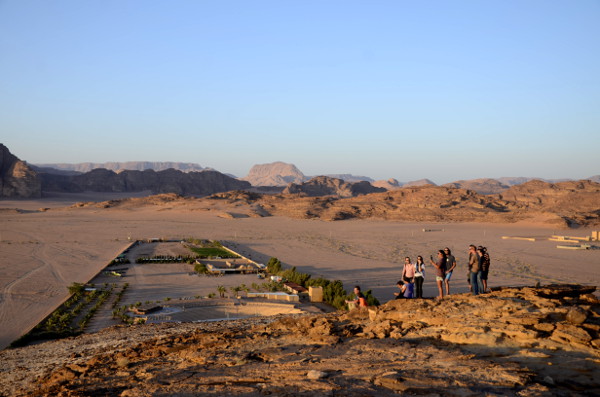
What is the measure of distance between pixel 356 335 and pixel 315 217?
48.6 metres

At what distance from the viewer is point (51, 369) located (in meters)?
9.11

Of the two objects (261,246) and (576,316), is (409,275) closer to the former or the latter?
(576,316)

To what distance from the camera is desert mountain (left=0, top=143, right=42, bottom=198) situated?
72.6m

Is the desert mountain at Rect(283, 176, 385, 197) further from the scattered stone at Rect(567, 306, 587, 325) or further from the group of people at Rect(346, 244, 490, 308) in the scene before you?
the scattered stone at Rect(567, 306, 587, 325)

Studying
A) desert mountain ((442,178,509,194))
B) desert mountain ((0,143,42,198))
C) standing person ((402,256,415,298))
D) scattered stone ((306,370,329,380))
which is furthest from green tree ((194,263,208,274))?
desert mountain ((442,178,509,194))

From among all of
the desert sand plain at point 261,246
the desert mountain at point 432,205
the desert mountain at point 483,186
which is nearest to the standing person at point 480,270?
the desert sand plain at point 261,246

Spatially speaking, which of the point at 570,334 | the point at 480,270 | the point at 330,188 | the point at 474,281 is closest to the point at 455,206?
the point at 330,188

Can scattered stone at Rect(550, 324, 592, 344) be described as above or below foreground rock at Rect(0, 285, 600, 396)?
above

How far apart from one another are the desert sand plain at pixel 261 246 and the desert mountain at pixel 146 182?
2853cm

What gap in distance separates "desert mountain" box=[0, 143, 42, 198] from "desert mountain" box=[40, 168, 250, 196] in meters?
12.0

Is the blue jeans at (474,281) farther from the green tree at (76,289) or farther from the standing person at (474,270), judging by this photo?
the green tree at (76,289)

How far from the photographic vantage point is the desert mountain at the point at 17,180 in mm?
72625

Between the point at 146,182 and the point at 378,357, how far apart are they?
96.4m

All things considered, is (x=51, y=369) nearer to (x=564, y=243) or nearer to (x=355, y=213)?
(x=564, y=243)
